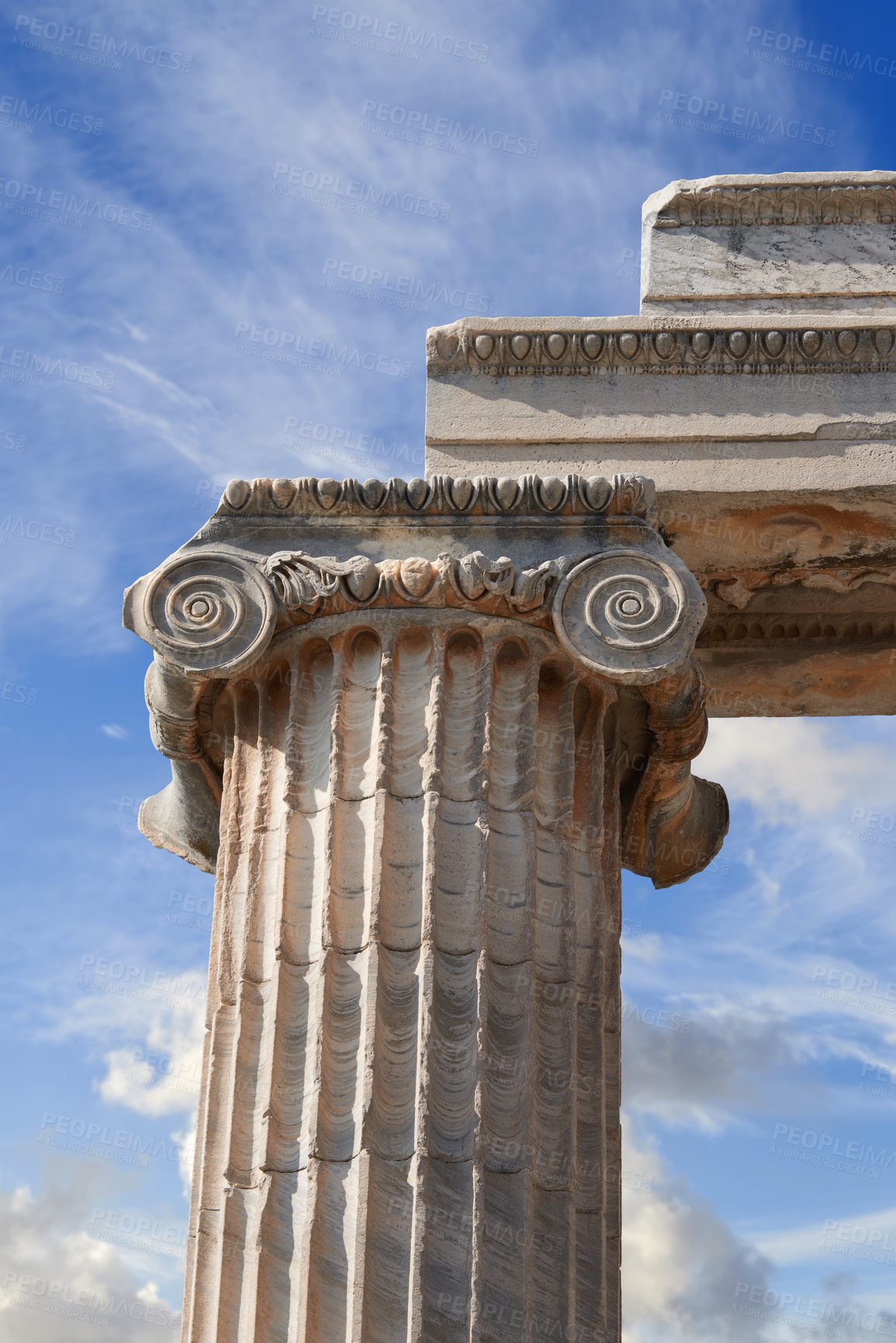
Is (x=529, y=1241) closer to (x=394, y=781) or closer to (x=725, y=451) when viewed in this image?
(x=394, y=781)

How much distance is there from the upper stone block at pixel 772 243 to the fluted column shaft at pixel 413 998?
132 inches

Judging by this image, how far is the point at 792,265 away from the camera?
11875 millimetres

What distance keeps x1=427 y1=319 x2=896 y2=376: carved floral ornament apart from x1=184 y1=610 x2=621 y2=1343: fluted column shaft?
7.32 ft

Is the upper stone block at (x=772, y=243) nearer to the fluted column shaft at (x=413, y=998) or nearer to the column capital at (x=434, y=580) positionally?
the column capital at (x=434, y=580)

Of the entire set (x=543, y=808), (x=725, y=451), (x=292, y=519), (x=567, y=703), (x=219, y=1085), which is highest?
(x=725, y=451)

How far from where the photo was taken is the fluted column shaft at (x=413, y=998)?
841cm

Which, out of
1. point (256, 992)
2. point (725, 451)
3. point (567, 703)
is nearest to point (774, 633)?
point (725, 451)

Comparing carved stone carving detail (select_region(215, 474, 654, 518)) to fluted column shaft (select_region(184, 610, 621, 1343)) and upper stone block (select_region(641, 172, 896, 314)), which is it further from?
upper stone block (select_region(641, 172, 896, 314))

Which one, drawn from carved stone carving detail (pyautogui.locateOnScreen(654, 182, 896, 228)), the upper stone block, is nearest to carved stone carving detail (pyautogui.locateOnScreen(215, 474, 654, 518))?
the upper stone block

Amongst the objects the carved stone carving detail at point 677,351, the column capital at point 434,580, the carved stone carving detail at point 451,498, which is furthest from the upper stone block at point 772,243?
the column capital at point 434,580

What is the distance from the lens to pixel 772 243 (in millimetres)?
12023

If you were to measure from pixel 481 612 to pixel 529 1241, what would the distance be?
11.5 ft

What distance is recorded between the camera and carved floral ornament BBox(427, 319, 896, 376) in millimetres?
11039

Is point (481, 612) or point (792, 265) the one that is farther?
point (792, 265)
